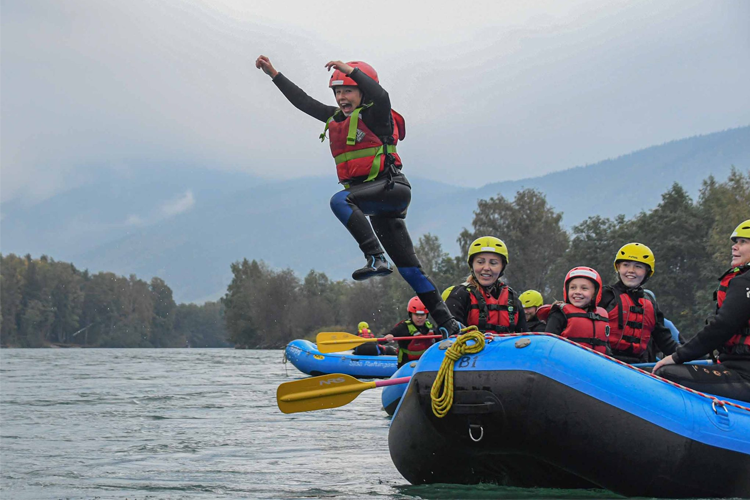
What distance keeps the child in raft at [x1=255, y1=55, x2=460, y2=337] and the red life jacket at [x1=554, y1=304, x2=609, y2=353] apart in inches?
75.9

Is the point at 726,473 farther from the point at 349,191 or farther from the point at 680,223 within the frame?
the point at 680,223

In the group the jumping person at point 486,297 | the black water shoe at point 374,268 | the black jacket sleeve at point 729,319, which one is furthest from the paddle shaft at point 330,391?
the black jacket sleeve at point 729,319

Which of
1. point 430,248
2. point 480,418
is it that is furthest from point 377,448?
point 430,248

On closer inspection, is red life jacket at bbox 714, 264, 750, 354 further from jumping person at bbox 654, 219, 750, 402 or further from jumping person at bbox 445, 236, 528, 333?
jumping person at bbox 445, 236, 528, 333

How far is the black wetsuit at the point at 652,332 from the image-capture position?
827 centimetres

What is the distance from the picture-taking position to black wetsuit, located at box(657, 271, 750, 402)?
20.4ft

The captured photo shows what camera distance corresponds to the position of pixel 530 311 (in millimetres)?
11414

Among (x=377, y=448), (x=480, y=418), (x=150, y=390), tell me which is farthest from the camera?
(x=150, y=390)

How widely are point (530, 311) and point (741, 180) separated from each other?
45851 millimetres

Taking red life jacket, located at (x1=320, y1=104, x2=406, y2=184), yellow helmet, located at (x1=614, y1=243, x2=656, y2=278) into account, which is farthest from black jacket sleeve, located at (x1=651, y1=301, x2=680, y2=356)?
red life jacket, located at (x1=320, y1=104, x2=406, y2=184)

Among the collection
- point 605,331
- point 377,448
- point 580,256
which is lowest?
point 377,448

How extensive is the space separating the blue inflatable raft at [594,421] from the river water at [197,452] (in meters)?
0.70

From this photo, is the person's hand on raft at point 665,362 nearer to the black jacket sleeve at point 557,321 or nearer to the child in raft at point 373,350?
the black jacket sleeve at point 557,321

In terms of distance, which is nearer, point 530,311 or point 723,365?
point 723,365
